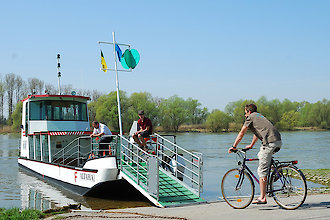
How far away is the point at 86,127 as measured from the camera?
15.9 meters

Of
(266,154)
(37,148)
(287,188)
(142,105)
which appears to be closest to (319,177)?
(287,188)

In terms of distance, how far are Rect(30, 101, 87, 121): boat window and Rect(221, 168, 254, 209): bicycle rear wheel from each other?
33.4 feet

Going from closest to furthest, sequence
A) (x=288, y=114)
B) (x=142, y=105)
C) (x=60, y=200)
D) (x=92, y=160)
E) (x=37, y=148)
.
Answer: (x=92, y=160) → (x=60, y=200) → (x=37, y=148) → (x=142, y=105) → (x=288, y=114)

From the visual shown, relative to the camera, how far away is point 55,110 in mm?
15391

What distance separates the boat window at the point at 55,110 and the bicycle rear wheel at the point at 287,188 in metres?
11.1

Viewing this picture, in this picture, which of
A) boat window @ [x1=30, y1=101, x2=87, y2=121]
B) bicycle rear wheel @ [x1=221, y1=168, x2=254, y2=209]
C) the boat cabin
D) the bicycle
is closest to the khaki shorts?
the bicycle

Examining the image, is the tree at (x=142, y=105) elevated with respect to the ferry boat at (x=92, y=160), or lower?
elevated

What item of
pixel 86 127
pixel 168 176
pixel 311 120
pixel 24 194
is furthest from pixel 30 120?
pixel 311 120

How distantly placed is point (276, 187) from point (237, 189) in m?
0.80

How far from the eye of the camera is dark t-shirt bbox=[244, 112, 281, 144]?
629cm

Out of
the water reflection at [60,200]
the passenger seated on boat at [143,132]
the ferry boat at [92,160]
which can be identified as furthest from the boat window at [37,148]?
the passenger seated on boat at [143,132]

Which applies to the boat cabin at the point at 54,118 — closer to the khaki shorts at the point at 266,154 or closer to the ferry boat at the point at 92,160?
the ferry boat at the point at 92,160

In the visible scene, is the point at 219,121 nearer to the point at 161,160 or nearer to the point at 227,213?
the point at 161,160

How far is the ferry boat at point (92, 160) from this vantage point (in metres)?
8.75
